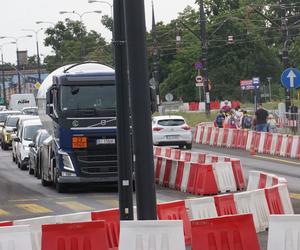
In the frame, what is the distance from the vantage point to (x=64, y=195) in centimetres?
2275

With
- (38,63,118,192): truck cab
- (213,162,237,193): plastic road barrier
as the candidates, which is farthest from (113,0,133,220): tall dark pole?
(213,162,237,193): plastic road barrier

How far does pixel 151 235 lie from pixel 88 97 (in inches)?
509

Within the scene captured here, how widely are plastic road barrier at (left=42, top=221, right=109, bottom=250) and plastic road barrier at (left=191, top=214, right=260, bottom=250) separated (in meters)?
1.08

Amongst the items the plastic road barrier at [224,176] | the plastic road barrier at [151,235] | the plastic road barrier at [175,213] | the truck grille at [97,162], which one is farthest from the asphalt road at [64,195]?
the plastic road barrier at [151,235]

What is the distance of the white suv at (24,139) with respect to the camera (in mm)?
32094

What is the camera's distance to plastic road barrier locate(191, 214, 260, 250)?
10.4m

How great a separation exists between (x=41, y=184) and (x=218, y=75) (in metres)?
70.3

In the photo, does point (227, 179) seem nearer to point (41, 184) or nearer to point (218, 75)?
point (41, 184)

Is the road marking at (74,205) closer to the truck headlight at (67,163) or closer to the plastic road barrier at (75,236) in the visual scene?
the truck headlight at (67,163)

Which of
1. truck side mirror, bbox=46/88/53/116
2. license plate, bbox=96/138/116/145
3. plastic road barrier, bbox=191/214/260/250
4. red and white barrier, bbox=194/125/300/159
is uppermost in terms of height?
truck side mirror, bbox=46/88/53/116

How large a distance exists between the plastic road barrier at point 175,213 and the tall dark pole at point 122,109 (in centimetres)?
77

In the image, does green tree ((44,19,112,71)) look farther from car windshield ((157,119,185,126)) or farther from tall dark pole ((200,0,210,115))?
car windshield ((157,119,185,126))

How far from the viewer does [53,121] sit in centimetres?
2327

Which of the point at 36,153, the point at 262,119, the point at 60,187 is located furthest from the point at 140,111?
the point at 262,119
